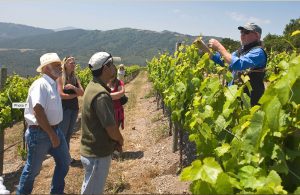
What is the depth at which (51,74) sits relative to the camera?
14.4ft

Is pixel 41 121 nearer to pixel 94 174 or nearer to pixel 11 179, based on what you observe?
pixel 94 174

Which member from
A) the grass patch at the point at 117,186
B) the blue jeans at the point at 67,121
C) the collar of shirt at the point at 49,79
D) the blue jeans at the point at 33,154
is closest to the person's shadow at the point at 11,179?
the blue jeans at the point at 67,121

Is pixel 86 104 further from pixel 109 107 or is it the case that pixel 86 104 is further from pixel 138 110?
pixel 138 110

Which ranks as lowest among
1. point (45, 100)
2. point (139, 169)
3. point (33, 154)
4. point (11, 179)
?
point (11, 179)

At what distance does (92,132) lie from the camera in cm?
348

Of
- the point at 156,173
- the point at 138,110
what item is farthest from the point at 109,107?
the point at 138,110

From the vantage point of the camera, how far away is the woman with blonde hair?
575 cm

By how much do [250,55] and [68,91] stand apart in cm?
300

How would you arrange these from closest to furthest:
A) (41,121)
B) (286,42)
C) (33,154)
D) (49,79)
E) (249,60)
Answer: (286,42), (249,60), (41,121), (33,154), (49,79)

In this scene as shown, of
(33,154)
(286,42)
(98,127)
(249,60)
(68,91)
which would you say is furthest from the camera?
(68,91)

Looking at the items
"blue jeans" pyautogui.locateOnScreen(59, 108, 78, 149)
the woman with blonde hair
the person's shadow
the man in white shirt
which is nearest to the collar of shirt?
the man in white shirt

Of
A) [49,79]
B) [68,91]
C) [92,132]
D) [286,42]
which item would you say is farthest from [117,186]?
[286,42]

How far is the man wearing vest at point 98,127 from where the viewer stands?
3.34m

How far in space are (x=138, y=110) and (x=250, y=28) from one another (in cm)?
1024
